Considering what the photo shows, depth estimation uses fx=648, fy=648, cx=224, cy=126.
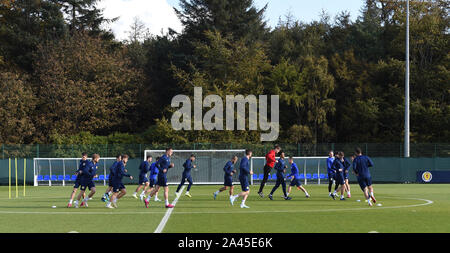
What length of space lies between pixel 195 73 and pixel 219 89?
10.1ft

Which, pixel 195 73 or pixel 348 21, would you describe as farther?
pixel 348 21

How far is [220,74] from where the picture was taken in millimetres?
60719

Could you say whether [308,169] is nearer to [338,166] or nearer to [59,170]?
[59,170]

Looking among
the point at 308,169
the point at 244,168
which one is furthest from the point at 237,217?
the point at 308,169

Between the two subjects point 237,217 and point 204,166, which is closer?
point 237,217

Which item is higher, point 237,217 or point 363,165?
point 363,165

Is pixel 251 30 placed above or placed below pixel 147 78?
above

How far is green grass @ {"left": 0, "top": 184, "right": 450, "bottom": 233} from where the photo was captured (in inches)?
619

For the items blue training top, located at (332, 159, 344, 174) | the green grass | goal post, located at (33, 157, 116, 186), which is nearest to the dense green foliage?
Answer: goal post, located at (33, 157, 116, 186)

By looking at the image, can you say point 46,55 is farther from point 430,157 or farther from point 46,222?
point 46,222

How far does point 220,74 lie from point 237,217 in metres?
42.8

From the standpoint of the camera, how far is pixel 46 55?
60.6 meters

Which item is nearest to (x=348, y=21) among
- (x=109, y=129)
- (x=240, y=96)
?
(x=240, y=96)

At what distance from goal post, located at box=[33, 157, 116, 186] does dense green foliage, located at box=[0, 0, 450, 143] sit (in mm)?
10978
